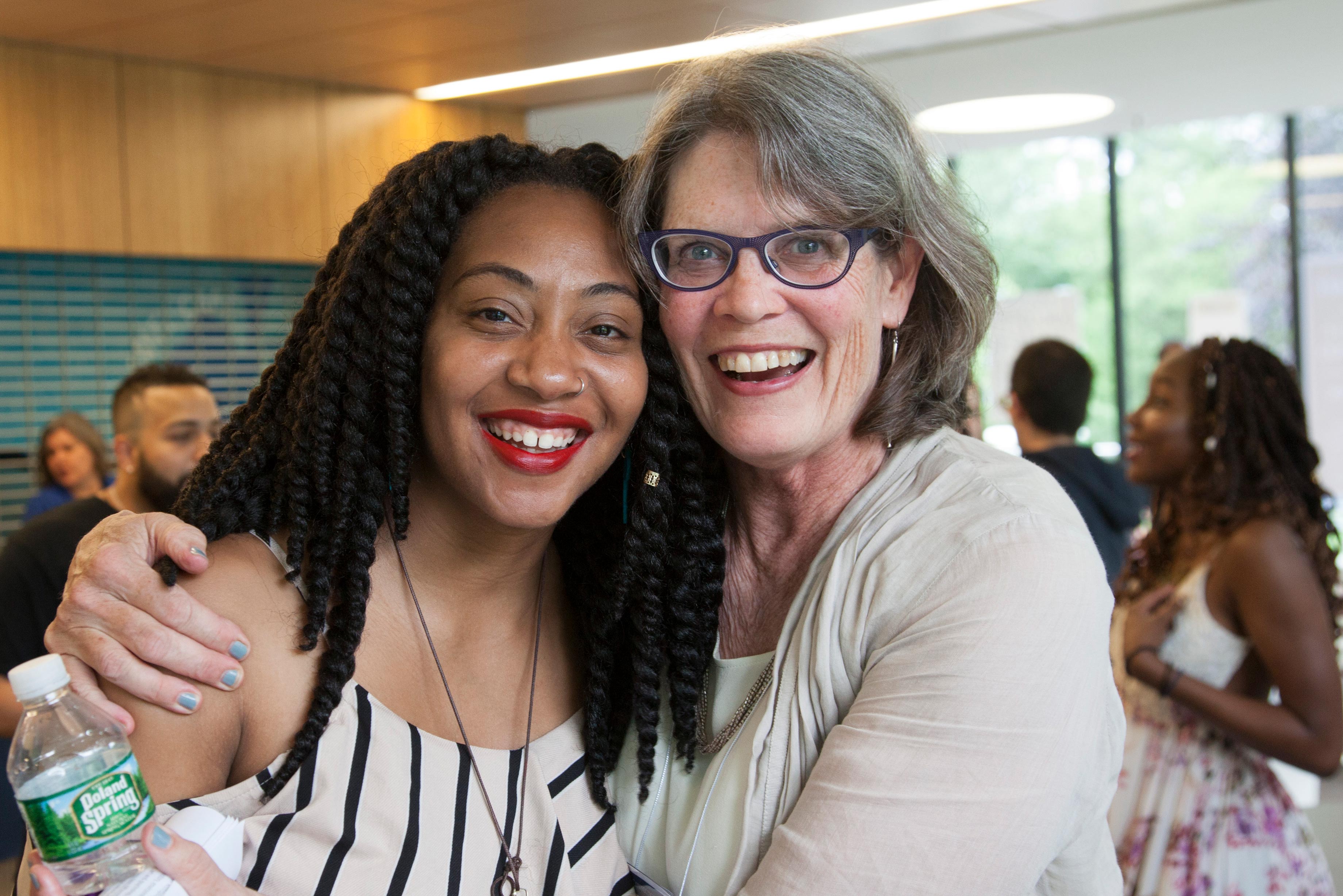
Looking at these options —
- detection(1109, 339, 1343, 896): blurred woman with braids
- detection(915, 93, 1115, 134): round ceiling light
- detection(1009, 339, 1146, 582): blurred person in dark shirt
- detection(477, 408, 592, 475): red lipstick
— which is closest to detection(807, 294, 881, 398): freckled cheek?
detection(477, 408, 592, 475): red lipstick

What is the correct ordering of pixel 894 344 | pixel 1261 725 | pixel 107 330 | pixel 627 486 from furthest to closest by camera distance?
pixel 107 330 < pixel 1261 725 < pixel 627 486 < pixel 894 344

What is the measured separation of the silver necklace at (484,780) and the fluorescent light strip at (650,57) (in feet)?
9.77

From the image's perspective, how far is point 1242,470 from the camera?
10.6ft

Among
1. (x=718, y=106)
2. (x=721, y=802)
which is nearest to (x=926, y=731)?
(x=721, y=802)

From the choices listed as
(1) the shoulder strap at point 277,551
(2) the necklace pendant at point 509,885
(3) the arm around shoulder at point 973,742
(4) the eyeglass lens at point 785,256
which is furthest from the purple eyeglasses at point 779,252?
(2) the necklace pendant at point 509,885

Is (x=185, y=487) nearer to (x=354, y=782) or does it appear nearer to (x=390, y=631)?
(x=390, y=631)

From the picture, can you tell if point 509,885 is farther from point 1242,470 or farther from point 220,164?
point 220,164

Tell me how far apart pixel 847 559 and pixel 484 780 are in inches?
24.1

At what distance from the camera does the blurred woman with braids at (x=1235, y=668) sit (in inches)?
114

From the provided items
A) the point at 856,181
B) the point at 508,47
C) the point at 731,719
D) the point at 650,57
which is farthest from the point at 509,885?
the point at 650,57

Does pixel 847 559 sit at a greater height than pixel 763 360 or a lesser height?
lesser

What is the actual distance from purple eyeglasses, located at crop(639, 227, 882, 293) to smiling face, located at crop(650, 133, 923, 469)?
0.01 meters

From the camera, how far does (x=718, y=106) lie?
1688mm

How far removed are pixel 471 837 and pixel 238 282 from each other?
5373mm
